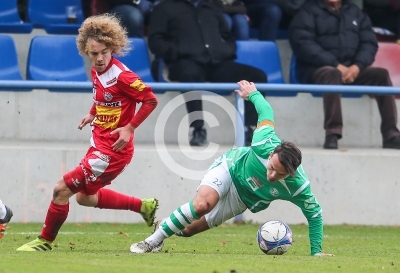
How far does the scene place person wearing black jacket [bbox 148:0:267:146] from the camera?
11023 mm

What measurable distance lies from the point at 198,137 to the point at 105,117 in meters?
2.85

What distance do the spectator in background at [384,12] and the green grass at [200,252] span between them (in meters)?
4.05

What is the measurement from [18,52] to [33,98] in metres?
1.83

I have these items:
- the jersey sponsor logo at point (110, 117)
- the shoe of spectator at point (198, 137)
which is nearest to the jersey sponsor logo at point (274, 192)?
the jersey sponsor logo at point (110, 117)

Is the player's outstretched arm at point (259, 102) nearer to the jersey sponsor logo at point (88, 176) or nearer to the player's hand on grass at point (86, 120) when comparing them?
the player's hand on grass at point (86, 120)

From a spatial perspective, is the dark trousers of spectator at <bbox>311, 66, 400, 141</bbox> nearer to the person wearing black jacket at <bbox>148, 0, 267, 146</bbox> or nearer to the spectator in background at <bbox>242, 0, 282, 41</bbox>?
the person wearing black jacket at <bbox>148, 0, 267, 146</bbox>

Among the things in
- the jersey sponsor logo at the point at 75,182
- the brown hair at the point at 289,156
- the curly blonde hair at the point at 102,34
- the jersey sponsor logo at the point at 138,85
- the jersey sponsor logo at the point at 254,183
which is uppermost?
the curly blonde hair at the point at 102,34

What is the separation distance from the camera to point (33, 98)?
9992mm

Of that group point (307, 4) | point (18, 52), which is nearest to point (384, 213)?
point (307, 4)

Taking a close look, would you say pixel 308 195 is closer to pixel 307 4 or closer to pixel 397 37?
pixel 307 4

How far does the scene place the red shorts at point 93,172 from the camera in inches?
293

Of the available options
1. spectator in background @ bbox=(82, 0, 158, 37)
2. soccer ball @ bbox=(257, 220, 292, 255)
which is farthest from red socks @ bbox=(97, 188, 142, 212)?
spectator in background @ bbox=(82, 0, 158, 37)

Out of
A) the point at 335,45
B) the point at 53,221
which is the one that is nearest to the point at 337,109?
the point at 335,45

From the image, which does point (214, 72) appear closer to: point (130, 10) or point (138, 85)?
point (130, 10)
